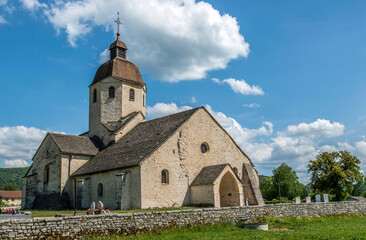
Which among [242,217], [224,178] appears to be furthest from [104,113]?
[242,217]

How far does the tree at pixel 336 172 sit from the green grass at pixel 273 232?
22.0 m

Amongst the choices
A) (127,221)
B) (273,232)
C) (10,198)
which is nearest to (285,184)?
(273,232)

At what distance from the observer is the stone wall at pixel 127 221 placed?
12.2 meters

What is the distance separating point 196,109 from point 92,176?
11.4 meters

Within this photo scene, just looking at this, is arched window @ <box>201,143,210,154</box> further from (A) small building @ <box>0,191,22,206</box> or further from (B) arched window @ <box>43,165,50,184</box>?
(A) small building @ <box>0,191,22,206</box>

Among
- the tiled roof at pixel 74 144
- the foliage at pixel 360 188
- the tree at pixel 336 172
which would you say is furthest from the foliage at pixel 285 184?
the tiled roof at pixel 74 144

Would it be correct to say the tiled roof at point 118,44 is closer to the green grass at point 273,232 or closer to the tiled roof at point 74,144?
the tiled roof at point 74,144

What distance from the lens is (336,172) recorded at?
41.7 meters

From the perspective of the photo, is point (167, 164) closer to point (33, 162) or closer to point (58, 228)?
point (58, 228)

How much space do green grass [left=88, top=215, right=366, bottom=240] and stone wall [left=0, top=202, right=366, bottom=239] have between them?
389mm

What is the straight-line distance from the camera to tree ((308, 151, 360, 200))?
42019 mm

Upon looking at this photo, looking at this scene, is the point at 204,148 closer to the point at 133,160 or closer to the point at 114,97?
the point at 133,160

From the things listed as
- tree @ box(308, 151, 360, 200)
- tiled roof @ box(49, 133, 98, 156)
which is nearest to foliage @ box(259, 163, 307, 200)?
tree @ box(308, 151, 360, 200)

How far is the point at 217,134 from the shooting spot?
30.8 meters
